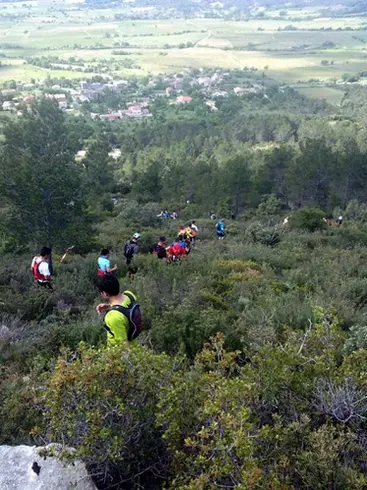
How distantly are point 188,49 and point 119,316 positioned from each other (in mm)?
167305

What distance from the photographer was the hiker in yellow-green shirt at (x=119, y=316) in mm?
3885

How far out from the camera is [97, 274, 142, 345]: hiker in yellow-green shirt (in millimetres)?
3885

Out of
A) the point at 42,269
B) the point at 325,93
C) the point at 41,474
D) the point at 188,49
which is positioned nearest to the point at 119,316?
the point at 41,474

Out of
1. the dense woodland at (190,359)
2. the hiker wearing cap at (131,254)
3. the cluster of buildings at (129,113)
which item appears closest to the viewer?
the dense woodland at (190,359)

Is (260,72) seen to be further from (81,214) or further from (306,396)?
(306,396)

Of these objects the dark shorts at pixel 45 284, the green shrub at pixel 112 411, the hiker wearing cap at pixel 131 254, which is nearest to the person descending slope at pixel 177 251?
the hiker wearing cap at pixel 131 254

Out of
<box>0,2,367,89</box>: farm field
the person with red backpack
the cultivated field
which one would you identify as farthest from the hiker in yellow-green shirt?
<box>0,2,367,89</box>: farm field

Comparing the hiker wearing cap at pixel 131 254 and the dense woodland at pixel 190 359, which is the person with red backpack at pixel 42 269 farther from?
the hiker wearing cap at pixel 131 254

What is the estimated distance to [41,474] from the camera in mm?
2848

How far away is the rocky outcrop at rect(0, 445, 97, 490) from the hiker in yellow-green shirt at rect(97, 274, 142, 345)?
1.08 m

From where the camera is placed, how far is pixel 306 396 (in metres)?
3.12

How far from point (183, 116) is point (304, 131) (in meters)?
29.8

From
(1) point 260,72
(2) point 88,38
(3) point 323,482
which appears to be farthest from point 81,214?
(2) point 88,38

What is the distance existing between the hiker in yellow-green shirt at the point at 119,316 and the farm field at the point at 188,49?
11117cm
